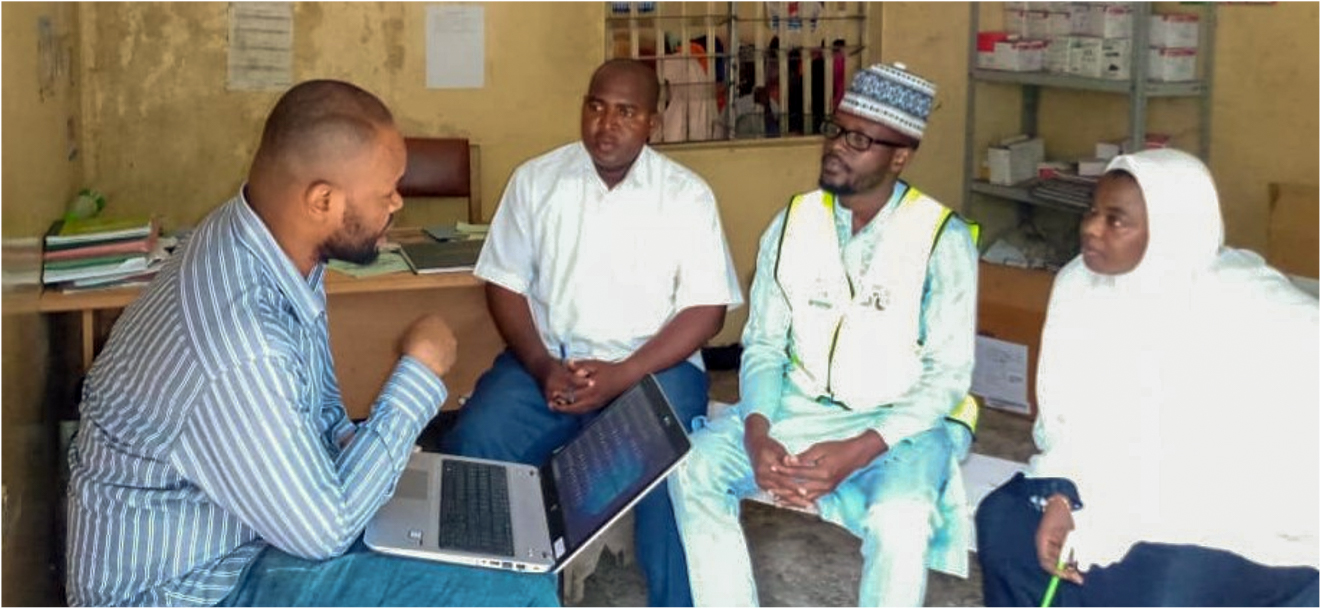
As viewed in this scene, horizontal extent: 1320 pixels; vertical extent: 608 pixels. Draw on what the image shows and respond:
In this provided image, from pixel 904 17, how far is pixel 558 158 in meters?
2.52

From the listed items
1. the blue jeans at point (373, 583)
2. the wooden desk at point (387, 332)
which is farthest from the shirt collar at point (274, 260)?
the wooden desk at point (387, 332)

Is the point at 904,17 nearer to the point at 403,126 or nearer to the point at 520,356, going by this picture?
the point at 403,126

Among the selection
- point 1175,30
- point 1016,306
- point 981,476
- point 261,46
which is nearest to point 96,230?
point 261,46

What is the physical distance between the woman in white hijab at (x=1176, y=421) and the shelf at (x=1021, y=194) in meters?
2.72

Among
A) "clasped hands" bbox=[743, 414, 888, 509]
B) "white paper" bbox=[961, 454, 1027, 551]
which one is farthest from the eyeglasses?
"white paper" bbox=[961, 454, 1027, 551]

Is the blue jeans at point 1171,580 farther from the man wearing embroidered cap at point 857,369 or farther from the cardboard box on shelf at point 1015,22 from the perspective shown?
the cardboard box on shelf at point 1015,22

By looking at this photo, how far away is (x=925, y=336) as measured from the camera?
3004 mm

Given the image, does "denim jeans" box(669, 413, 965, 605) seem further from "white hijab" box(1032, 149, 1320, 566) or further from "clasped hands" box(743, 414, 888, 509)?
"white hijab" box(1032, 149, 1320, 566)

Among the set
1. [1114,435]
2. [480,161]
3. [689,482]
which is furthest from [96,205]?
[1114,435]

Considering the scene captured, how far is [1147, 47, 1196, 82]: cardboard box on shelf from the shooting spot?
509 cm

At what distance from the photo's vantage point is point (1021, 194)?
18.4ft

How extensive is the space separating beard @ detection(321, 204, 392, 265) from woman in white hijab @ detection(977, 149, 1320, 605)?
1.28m

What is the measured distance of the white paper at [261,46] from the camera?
4863mm

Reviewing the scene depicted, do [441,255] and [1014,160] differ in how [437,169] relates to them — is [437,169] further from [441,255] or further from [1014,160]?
[1014,160]
